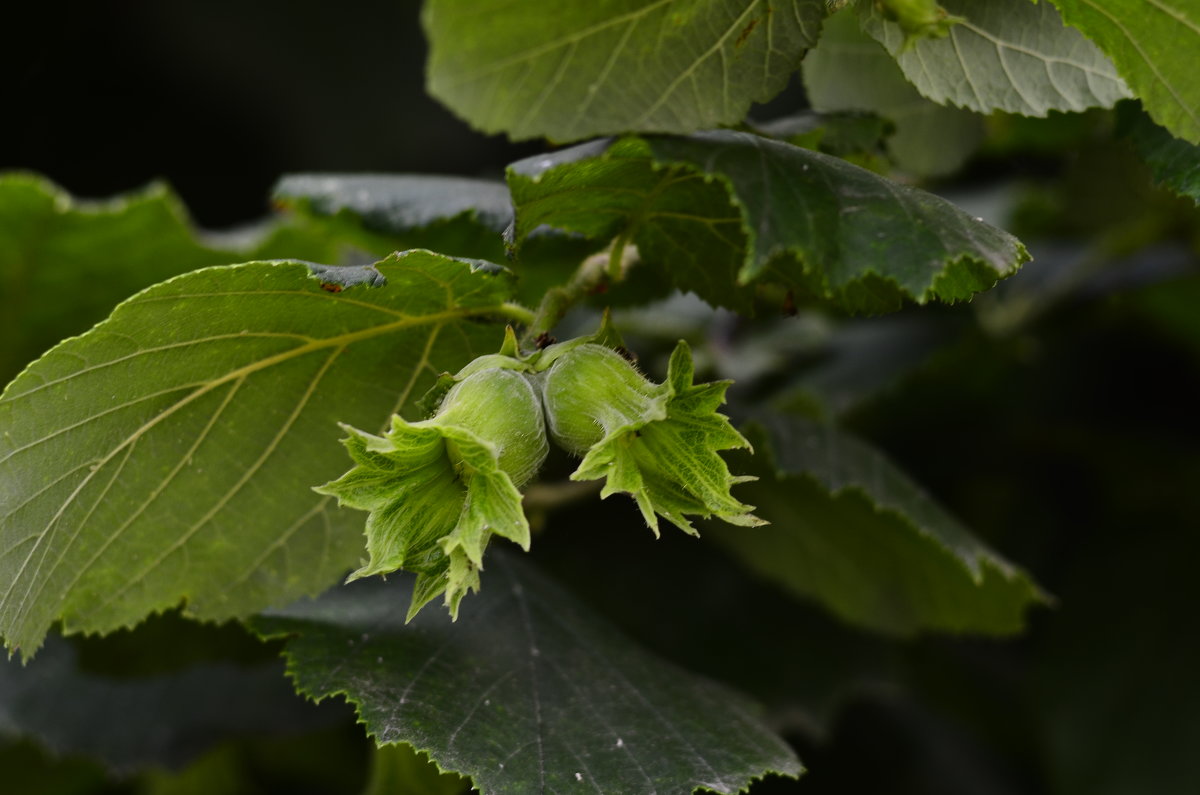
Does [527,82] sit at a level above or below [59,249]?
below

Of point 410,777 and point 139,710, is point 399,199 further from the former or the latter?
point 139,710

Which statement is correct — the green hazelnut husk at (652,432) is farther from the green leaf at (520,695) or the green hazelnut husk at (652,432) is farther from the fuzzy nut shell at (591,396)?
the green leaf at (520,695)

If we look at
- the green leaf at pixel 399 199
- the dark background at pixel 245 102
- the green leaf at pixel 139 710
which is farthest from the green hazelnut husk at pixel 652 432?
the dark background at pixel 245 102

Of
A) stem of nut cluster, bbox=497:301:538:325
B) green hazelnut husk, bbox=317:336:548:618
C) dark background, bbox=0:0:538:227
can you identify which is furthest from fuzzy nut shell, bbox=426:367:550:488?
dark background, bbox=0:0:538:227

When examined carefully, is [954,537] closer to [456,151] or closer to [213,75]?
[456,151]

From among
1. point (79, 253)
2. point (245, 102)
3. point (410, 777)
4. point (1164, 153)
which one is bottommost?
point (410, 777)

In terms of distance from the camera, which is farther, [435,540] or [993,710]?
[993,710]

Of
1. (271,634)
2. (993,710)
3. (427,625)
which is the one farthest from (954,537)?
(993,710)

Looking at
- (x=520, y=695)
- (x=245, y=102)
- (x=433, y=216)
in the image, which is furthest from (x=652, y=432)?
(x=245, y=102)
